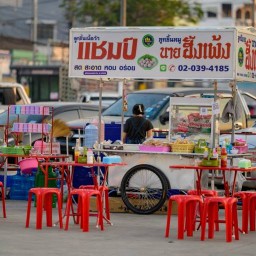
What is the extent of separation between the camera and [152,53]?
1705 centimetres

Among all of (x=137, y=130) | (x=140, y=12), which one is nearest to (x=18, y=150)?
(x=137, y=130)

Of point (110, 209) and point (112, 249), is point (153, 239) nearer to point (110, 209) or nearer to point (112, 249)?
point (112, 249)

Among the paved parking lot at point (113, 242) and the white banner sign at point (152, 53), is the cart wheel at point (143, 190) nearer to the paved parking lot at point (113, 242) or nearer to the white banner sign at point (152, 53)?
the paved parking lot at point (113, 242)

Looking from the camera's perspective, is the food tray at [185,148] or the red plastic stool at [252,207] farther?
the food tray at [185,148]

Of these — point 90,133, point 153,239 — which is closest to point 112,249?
point 153,239

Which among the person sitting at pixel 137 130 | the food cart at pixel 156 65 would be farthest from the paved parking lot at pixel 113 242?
the person sitting at pixel 137 130

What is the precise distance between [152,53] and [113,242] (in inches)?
159

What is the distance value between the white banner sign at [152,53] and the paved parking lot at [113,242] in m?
2.27

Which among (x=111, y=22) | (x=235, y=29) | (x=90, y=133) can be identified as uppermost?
(x=111, y=22)

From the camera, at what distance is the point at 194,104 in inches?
690

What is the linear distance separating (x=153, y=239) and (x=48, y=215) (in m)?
1.78

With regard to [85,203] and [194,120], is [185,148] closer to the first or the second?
[194,120]

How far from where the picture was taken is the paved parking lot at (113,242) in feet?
42.5

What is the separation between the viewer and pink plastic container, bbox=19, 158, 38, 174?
18511 mm
